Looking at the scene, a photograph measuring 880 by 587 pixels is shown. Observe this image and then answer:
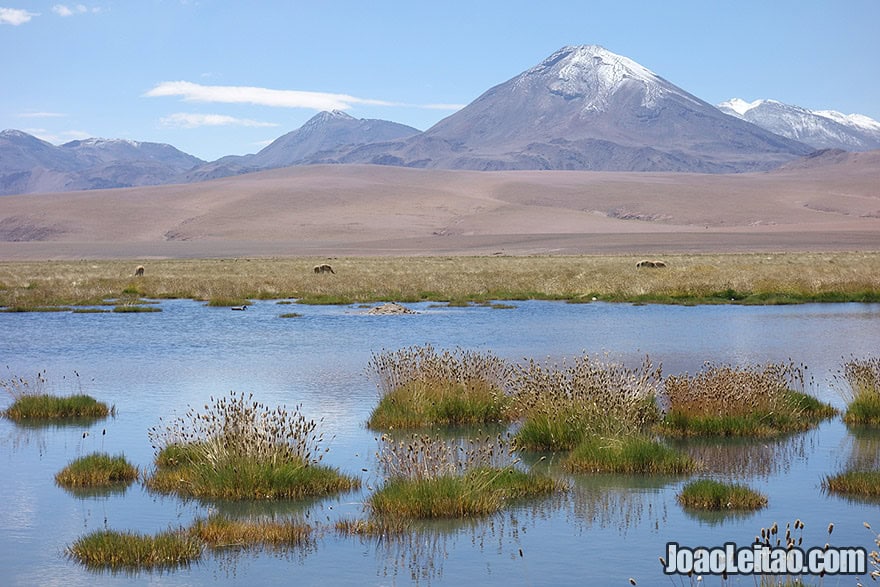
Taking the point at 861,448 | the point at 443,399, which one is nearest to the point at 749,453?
the point at 861,448

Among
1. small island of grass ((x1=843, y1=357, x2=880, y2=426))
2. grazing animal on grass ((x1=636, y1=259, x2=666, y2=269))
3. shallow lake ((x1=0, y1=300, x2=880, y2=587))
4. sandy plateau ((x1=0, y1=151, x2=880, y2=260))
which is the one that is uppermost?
sandy plateau ((x1=0, y1=151, x2=880, y2=260))

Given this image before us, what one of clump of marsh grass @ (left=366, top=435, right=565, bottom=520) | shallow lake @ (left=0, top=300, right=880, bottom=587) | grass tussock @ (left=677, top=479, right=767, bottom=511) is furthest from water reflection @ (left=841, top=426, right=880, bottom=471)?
clump of marsh grass @ (left=366, top=435, right=565, bottom=520)

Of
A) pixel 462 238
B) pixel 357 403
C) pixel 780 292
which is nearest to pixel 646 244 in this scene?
pixel 462 238

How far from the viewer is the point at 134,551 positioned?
9.34 m

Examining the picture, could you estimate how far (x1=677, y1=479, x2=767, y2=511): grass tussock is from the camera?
1084 cm

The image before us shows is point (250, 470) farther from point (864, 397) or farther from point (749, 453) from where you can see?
point (864, 397)

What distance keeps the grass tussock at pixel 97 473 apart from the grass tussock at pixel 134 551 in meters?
2.82

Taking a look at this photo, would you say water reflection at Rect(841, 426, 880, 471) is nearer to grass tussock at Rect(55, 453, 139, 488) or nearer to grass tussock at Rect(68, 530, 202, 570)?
grass tussock at Rect(68, 530, 202, 570)

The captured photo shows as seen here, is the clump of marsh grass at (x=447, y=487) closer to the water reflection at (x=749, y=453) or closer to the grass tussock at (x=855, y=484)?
the water reflection at (x=749, y=453)

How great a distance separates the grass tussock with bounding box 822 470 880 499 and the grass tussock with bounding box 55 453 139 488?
8.07 metres

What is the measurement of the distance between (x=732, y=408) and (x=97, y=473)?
8768 millimetres

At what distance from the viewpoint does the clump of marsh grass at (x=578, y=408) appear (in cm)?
1365

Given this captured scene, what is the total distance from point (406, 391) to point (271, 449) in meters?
4.84

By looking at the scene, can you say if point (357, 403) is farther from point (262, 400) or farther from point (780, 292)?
point (780, 292)
